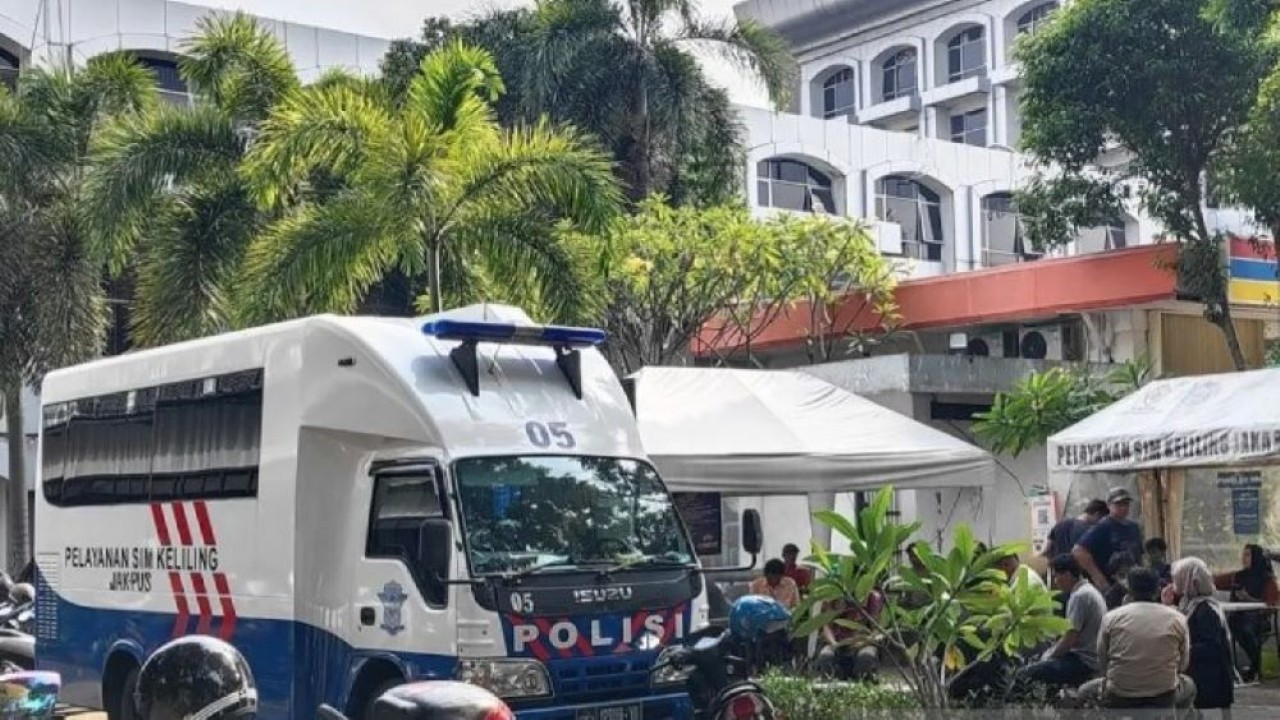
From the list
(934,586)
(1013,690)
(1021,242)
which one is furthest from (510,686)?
(1021,242)

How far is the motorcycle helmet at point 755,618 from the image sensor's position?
9.02 metres

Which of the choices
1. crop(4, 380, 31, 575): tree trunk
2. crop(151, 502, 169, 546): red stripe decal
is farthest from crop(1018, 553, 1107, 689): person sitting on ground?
crop(4, 380, 31, 575): tree trunk

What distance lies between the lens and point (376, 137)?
16875mm

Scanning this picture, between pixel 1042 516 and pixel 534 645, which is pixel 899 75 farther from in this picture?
pixel 534 645

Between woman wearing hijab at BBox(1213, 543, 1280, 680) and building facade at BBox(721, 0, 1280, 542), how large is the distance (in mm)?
6112

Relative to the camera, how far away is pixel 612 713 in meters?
9.27

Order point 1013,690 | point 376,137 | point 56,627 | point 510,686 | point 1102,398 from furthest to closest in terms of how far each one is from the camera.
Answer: point 1102,398, point 376,137, point 56,627, point 1013,690, point 510,686

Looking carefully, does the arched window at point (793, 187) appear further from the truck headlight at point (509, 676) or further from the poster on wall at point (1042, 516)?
the truck headlight at point (509, 676)

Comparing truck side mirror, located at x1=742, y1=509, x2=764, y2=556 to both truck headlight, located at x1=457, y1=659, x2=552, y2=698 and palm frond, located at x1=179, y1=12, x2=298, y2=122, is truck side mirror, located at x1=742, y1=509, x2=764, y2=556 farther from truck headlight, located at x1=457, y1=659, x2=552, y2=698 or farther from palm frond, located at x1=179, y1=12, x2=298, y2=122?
palm frond, located at x1=179, y1=12, x2=298, y2=122

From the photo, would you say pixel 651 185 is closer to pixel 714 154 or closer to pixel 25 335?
pixel 714 154

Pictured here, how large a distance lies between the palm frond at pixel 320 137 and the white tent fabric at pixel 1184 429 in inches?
304

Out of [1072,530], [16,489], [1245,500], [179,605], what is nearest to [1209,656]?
[1072,530]

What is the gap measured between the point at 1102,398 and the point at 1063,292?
11.6ft

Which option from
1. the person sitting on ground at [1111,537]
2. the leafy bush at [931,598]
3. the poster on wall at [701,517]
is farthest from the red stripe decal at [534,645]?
the person sitting on ground at [1111,537]
